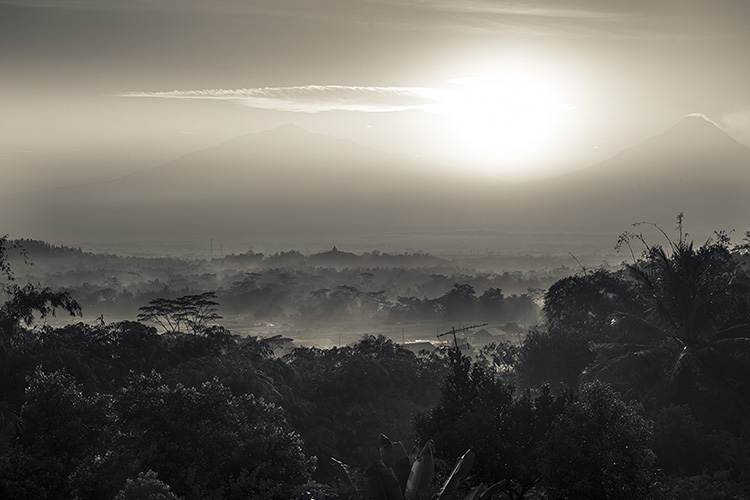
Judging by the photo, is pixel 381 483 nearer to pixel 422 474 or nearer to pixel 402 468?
pixel 422 474

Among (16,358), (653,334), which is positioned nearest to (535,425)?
(653,334)

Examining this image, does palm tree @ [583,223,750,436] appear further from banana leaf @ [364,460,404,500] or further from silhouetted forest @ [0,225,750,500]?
banana leaf @ [364,460,404,500]

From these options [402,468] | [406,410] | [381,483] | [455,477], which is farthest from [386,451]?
[406,410]

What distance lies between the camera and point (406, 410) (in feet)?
132

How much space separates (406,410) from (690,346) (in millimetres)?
13701

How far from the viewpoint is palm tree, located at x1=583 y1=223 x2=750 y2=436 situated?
30594mm

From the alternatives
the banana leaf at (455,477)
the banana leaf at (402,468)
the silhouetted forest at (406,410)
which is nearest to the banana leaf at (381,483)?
the silhouetted forest at (406,410)

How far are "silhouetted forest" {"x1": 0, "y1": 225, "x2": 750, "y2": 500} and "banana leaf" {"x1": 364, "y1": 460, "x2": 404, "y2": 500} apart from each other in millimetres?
32

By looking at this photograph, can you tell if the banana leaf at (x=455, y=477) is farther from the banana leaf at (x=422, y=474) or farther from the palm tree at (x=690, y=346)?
the palm tree at (x=690, y=346)

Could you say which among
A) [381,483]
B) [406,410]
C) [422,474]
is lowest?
[406,410]

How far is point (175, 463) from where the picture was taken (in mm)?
23469

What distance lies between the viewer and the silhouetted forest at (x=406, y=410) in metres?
22.5

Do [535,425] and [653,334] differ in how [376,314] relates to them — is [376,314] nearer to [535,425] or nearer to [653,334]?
[653,334]

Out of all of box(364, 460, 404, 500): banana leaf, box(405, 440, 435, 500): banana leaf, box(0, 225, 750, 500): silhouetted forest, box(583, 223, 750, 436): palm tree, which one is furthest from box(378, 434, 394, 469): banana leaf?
box(583, 223, 750, 436): palm tree
